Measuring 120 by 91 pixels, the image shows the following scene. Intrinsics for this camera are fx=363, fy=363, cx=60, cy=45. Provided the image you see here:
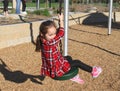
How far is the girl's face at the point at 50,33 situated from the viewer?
5113 millimetres

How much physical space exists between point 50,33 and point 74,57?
384cm

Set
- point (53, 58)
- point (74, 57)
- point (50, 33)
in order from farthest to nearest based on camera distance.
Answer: point (74, 57) < point (53, 58) < point (50, 33)

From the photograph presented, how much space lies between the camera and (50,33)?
5160 millimetres

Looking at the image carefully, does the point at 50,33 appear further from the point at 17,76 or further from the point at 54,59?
the point at 17,76

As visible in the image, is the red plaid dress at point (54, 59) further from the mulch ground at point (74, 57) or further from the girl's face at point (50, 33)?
the mulch ground at point (74, 57)

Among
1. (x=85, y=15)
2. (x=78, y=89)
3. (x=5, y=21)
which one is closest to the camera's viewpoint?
(x=78, y=89)

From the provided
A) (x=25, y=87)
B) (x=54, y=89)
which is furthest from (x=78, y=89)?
(x=25, y=87)

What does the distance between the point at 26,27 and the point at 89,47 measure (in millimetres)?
1988

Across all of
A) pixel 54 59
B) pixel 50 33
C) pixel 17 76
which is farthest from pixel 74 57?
pixel 50 33

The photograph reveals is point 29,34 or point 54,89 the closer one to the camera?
point 54,89

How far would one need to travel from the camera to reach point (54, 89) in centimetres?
666

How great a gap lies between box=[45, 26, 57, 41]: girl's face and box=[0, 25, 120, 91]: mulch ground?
1654mm

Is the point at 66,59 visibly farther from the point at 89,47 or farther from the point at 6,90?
the point at 89,47

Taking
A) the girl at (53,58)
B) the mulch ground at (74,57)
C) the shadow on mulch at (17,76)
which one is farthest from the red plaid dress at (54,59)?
the shadow on mulch at (17,76)
